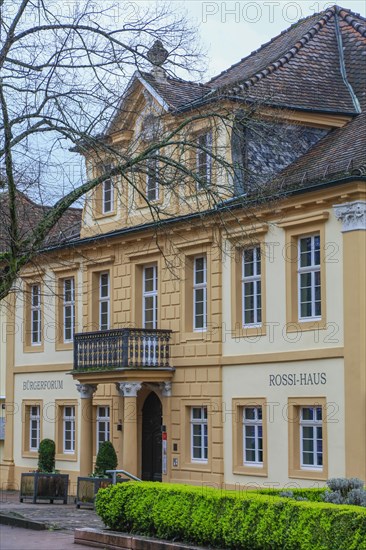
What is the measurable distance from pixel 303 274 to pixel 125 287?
296 inches

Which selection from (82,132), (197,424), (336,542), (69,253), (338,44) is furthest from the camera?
(69,253)

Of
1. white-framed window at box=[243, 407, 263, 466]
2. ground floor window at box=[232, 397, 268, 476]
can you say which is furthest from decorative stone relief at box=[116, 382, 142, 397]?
white-framed window at box=[243, 407, 263, 466]

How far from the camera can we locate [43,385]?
3591 cm

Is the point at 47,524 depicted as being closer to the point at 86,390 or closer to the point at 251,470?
the point at 251,470

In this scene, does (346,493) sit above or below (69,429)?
below

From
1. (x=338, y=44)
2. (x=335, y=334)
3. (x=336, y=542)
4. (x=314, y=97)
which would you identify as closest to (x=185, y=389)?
(x=335, y=334)

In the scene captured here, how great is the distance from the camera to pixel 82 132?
19969 mm

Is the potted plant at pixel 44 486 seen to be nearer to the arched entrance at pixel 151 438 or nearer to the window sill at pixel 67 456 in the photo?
the arched entrance at pixel 151 438

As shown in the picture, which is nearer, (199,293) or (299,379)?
(299,379)

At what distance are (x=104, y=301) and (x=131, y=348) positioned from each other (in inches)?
166

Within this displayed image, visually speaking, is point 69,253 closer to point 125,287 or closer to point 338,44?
point 125,287

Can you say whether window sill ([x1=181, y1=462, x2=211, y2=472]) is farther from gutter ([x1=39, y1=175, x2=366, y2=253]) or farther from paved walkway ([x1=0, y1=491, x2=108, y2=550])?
gutter ([x1=39, y1=175, x2=366, y2=253])

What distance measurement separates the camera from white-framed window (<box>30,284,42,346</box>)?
36.4 meters

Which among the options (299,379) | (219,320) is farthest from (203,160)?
(299,379)
